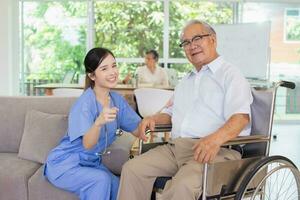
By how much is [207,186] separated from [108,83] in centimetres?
73

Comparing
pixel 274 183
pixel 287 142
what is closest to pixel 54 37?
pixel 287 142

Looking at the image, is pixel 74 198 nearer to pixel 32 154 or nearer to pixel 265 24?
pixel 32 154

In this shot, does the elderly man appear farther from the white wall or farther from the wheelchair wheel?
the white wall

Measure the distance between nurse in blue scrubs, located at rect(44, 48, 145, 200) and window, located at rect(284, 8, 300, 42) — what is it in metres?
5.80

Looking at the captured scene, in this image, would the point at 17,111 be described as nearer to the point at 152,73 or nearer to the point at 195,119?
the point at 195,119

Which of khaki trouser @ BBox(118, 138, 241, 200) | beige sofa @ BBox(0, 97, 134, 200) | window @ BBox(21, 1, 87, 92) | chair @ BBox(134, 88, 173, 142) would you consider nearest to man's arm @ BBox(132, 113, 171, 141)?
khaki trouser @ BBox(118, 138, 241, 200)

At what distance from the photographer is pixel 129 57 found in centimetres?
711

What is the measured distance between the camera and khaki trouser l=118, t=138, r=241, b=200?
5.99 feet

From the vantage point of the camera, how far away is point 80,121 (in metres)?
2.00

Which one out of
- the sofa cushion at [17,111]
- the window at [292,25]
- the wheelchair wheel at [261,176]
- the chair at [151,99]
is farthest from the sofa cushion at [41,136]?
the window at [292,25]

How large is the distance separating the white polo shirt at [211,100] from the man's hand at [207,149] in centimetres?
23

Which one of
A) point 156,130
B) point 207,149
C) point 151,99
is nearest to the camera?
point 207,149

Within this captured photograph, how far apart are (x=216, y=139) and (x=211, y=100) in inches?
12.6

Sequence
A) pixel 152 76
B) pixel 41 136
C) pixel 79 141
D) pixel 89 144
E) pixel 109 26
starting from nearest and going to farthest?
pixel 89 144 → pixel 79 141 → pixel 41 136 → pixel 152 76 → pixel 109 26
